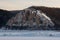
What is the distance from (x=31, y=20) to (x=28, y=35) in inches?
14.3

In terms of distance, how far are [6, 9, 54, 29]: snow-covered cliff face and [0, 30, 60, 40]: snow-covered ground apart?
0.16 metres

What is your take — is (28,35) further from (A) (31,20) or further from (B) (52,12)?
(B) (52,12)

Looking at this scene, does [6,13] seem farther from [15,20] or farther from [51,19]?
[51,19]

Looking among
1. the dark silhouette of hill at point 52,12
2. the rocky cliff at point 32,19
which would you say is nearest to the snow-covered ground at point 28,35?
the rocky cliff at point 32,19

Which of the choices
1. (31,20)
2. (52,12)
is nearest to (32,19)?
(31,20)

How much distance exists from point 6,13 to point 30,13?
32cm

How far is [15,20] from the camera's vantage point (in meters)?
2.89

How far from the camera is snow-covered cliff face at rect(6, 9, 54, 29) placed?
283 centimetres

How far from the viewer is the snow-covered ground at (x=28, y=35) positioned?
2449 millimetres

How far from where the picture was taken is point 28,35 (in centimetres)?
256

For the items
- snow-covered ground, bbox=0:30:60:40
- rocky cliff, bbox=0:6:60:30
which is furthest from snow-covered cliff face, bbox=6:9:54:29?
snow-covered ground, bbox=0:30:60:40

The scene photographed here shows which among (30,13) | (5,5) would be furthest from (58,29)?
(5,5)

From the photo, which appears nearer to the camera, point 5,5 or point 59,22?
point 59,22

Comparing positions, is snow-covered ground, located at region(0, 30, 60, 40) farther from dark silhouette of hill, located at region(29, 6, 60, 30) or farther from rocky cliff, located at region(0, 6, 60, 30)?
dark silhouette of hill, located at region(29, 6, 60, 30)
